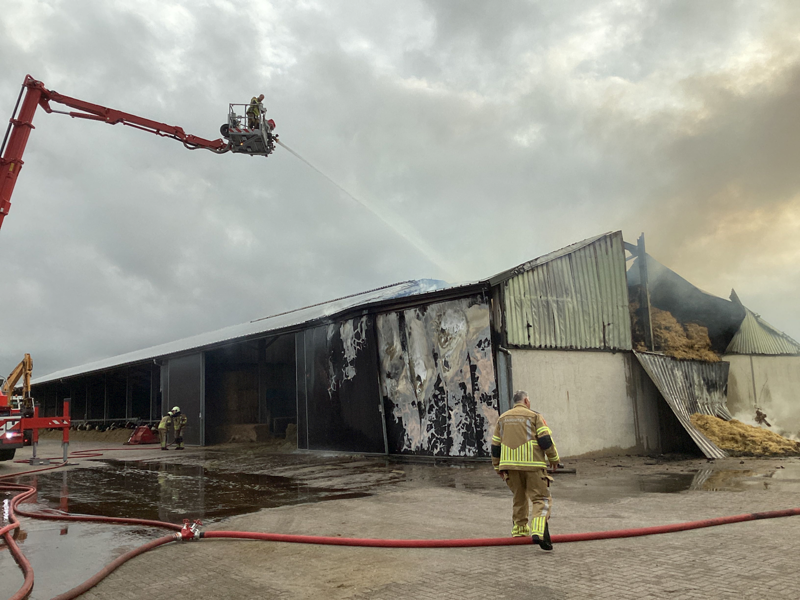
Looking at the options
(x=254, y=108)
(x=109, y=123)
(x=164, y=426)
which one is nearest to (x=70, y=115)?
(x=109, y=123)

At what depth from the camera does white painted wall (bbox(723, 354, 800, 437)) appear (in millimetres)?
18625

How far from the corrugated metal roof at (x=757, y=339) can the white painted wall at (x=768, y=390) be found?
0.21 m

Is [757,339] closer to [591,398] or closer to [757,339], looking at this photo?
[757,339]

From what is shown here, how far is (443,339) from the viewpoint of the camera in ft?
48.8

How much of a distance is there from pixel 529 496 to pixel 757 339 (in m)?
16.8

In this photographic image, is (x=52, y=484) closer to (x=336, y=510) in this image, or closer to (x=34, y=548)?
(x=34, y=548)

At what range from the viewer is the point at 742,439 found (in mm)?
15148

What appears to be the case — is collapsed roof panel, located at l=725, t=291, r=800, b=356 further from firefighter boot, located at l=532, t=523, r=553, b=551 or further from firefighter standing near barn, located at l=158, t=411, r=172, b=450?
firefighter standing near barn, located at l=158, t=411, r=172, b=450

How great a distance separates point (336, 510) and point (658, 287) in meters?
13.7

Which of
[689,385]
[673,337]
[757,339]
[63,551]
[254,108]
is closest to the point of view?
[63,551]

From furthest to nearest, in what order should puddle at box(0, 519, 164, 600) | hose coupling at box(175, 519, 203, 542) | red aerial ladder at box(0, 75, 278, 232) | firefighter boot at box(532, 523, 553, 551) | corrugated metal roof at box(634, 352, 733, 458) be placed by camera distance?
corrugated metal roof at box(634, 352, 733, 458)
red aerial ladder at box(0, 75, 278, 232)
hose coupling at box(175, 519, 203, 542)
firefighter boot at box(532, 523, 553, 551)
puddle at box(0, 519, 164, 600)

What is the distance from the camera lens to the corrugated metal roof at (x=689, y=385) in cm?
1598

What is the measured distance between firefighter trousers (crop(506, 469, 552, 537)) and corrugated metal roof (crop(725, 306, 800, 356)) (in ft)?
50.9

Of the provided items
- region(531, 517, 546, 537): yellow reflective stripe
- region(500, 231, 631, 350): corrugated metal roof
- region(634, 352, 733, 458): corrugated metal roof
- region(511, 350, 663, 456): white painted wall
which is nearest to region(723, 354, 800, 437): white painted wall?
region(634, 352, 733, 458): corrugated metal roof
